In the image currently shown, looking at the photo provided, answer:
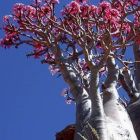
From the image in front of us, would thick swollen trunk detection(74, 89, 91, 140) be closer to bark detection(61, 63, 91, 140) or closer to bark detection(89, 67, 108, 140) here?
bark detection(61, 63, 91, 140)

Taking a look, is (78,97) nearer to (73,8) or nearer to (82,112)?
(82,112)

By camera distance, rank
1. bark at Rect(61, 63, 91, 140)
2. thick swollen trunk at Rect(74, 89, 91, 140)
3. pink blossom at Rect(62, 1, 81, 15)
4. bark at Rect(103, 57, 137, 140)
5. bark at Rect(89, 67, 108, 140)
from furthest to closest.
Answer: pink blossom at Rect(62, 1, 81, 15)
bark at Rect(61, 63, 91, 140)
thick swollen trunk at Rect(74, 89, 91, 140)
bark at Rect(103, 57, 137, 140)
bark at Rect(89, 67, 108, 140)

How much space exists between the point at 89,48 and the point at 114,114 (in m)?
0.98

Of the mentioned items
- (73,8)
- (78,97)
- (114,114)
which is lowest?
(114,114)

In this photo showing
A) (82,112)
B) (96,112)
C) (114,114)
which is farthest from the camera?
(82,112)

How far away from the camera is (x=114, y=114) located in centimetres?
483

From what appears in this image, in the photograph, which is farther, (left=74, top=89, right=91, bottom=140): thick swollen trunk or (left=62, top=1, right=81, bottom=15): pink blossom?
(left=62, top=1, right=81, bottom=15): pink blossom

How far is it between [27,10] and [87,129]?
92.5 inches

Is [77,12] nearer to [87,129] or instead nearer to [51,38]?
[51,38]

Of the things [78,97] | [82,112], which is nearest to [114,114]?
[82,112]

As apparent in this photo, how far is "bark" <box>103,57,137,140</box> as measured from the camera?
14.6 ft

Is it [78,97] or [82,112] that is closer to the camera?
[82,112]

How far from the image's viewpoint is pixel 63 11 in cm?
554

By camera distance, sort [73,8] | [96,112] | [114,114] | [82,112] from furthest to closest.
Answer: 1. [73,8]
2. [82,112]
3. [114,114]
4. [96,112]
